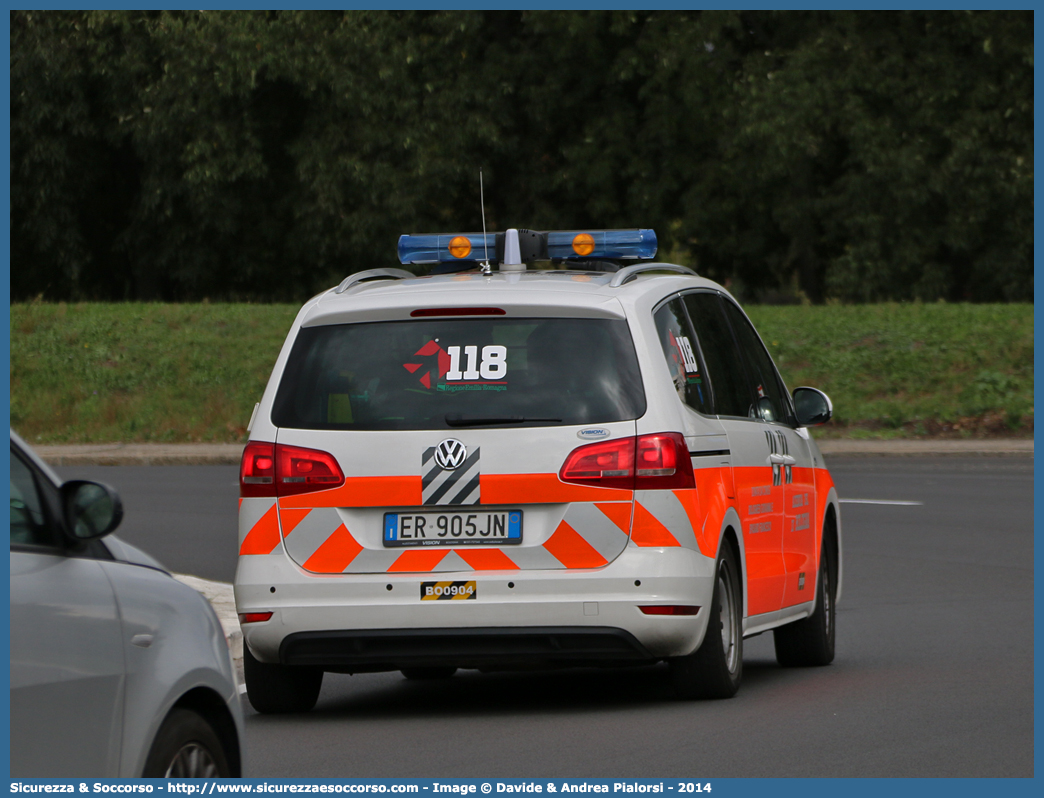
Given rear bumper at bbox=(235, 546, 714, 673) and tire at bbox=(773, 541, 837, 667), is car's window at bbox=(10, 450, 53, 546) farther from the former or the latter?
tire at bbox=(773, 541, 837, 667)

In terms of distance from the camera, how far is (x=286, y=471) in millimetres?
7398

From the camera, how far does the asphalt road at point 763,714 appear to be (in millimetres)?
6438

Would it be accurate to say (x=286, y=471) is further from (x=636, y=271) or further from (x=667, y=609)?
(x=636, y=271)

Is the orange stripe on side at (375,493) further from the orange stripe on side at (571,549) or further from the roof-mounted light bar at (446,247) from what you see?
the roof-mounted light bar at (446,247)

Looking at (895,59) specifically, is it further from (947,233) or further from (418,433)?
(418,433)

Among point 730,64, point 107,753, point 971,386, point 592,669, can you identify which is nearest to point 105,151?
point 730,64

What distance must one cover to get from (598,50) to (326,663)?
117 feet

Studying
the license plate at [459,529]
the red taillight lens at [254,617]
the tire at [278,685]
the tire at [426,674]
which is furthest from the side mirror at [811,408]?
the red taillight lens at [254,617]

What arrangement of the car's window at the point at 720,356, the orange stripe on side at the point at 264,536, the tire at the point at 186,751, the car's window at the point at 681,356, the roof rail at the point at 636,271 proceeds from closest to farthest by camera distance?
1. the tire at the point at 186,751
2. the orange stripe on side at the point at 264,536
3. the car's window at the point at 681,356
4. the roof rail at the point at 636,271
5. the car's window at the point at 720,356

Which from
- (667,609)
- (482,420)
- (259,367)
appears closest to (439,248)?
(482,420)

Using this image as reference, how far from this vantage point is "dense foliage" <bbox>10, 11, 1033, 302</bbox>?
128 feet

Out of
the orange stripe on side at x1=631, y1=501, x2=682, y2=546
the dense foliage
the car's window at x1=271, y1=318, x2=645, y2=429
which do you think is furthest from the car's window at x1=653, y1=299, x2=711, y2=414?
the dense foliage

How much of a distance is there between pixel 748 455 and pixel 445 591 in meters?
1.68

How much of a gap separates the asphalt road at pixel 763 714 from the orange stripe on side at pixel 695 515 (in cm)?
68
